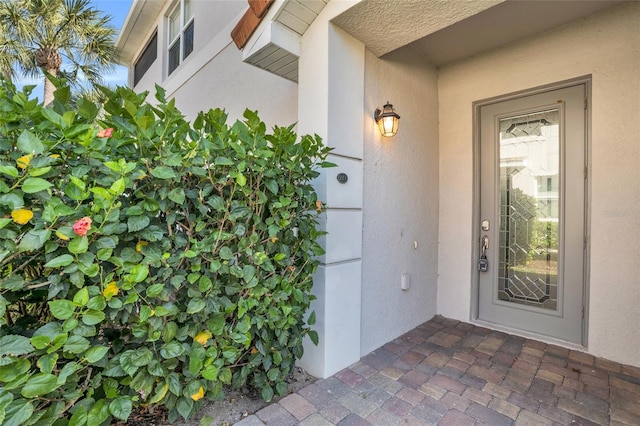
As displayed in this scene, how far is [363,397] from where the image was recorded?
2.13 metres

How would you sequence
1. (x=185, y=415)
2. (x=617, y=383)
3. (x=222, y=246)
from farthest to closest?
(x=617, y=383) < (x=222, y=246) < (x=185, y=415)

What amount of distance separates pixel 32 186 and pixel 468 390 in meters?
2.81

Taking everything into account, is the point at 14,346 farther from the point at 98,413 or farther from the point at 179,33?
the point at 179,33

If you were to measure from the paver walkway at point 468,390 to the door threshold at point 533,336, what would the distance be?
0.28 ft

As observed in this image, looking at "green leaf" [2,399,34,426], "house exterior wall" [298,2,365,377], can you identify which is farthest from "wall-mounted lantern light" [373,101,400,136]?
"green leaf" [2,399,34,426]

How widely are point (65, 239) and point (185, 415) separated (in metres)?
1.07

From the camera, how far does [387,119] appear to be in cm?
278

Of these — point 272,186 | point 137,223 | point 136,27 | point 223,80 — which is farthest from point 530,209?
point 136,27

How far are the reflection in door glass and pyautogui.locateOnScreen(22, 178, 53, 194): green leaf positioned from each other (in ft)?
12.4

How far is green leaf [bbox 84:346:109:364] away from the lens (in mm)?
1264

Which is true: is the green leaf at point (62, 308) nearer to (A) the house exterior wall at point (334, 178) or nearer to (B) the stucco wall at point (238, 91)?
(A) the house exterior wall at point (334, 178)

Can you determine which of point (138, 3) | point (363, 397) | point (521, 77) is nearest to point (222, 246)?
point (363, 397)

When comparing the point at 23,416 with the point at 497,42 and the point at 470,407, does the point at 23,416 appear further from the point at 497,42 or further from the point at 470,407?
the point at 497,42

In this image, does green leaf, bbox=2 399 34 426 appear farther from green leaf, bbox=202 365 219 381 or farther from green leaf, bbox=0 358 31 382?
green leaf, bbox=202 365 219 381
